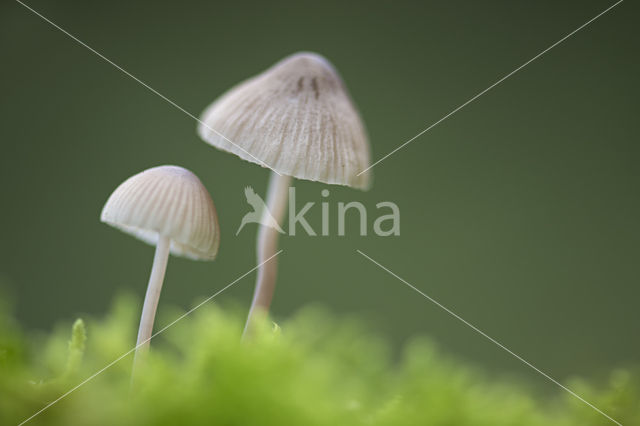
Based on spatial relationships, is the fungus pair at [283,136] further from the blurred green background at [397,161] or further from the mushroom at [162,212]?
the blurred green background at [397,161]

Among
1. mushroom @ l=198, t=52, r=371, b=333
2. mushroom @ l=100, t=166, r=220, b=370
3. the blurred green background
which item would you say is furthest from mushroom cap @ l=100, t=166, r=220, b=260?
the blurred green background

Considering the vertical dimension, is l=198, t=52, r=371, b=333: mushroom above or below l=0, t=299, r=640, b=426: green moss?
above

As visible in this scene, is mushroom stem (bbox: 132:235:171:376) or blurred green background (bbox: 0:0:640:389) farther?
blurred green background (bbox: 0:0:640:389)

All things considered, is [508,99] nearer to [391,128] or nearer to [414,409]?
[391,128]

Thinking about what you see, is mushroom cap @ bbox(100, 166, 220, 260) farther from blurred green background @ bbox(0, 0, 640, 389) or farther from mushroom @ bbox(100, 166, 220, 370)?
blurred green background @ bbox(0, 0, 640, 389)

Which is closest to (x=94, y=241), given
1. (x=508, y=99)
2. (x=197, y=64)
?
(x=197, y=64)

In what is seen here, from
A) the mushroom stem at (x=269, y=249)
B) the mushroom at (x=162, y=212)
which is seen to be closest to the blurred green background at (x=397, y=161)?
the mushroom stem at (x=269, y=249)
